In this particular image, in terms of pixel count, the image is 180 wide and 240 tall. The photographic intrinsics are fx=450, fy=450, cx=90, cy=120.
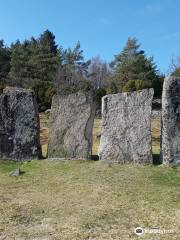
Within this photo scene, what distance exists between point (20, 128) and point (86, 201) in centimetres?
435

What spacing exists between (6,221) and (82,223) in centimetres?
131

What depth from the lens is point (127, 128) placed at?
38.4 feet

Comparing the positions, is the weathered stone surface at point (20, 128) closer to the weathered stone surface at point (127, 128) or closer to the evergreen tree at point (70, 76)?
the weathered stone surface at point (127, 128)

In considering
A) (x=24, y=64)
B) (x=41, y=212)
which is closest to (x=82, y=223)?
(x=41, y=212)

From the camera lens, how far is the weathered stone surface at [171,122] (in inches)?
443

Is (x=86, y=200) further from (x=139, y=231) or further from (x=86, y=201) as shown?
(x=139, y=231)

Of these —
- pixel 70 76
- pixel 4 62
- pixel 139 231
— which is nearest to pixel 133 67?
pixel 70 76

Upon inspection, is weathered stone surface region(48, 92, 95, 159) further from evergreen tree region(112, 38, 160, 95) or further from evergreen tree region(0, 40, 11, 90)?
evergreen tree region(0, 40, 11, 90)

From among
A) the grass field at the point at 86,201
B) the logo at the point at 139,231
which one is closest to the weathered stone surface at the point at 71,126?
the grass field at the point at 86,201

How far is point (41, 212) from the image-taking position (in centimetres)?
812

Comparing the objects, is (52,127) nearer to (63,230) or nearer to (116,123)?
(116,123)

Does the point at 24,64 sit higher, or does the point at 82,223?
the point at 24,64

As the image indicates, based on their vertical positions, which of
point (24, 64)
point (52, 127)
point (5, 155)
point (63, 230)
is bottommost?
point (63, 230)

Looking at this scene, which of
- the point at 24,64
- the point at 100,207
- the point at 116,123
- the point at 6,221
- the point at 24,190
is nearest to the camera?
the point at 6,221
